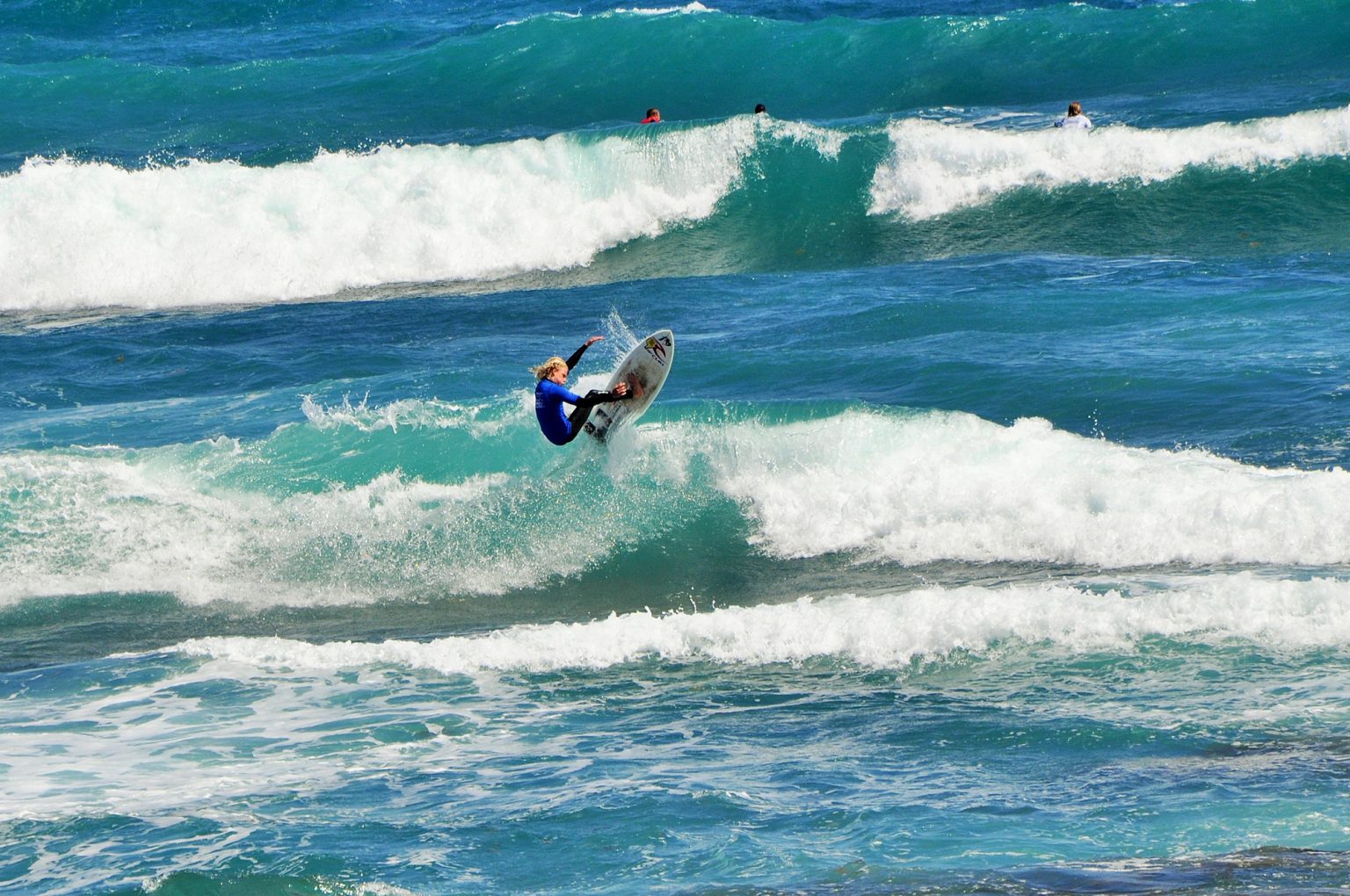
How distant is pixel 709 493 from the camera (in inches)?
534

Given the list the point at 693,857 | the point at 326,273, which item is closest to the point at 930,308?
the point at 326,273

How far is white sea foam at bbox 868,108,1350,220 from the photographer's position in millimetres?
22016

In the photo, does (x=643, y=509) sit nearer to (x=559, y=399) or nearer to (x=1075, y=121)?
(x=559, y=399)

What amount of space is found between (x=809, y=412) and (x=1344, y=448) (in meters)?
4.62

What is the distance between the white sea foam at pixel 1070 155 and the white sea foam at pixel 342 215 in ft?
9.39

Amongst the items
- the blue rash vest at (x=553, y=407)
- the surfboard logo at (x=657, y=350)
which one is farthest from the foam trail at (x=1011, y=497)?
the blue rash vest at (x=553, y=407)

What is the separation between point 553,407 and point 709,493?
86.3 inches

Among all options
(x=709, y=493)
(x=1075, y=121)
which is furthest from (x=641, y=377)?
(x=1075, y=121)

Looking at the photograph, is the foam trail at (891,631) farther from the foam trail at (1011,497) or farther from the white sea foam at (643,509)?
the white sea foam at (643,509)

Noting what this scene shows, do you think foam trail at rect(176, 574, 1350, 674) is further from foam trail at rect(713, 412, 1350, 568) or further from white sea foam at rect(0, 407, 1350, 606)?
white sea foam at rect(0, 407, 1350, 606)

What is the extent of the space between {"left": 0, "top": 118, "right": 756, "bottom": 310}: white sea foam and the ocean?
0.09 metres

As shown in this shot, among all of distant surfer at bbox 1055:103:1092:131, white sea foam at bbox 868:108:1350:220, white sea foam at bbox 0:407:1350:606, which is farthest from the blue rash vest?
distant surfer at bbox 1055:103:1092:131

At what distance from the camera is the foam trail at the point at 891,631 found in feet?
31.9

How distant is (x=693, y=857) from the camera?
23.1 ft
